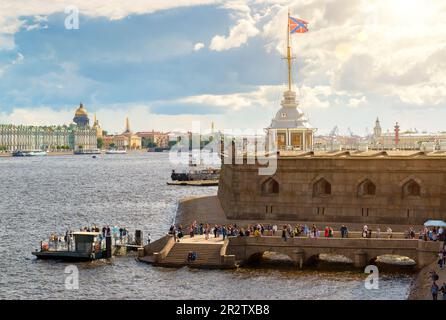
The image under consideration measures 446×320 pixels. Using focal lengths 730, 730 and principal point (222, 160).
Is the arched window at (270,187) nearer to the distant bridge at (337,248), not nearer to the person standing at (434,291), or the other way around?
the distant bridge at (337,248)

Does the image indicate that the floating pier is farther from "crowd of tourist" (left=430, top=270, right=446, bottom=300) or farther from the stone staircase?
"crowd of tourist" (left=430, top=270, right=446, bottom=300)

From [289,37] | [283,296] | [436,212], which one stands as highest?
[289,37]

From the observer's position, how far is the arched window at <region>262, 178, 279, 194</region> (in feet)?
170

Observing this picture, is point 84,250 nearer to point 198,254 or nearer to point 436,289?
point 198,254

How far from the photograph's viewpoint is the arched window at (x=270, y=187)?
51.8 meters

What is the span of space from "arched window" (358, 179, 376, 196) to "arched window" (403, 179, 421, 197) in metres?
2.08

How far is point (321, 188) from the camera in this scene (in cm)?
5072

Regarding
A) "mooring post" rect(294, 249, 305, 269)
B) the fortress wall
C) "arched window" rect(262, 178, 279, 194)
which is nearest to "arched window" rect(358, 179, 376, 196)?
the fortress wall
